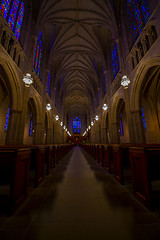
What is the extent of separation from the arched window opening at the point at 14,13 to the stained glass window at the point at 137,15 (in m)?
8.24

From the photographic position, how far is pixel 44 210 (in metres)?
1.83

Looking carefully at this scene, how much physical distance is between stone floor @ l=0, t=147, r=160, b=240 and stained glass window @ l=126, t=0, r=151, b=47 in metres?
9.41

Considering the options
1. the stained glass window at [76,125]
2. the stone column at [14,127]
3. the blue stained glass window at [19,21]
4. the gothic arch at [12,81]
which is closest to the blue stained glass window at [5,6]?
the blue stained glass window at [19,21]

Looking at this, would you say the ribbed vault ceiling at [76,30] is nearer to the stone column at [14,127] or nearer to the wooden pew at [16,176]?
the stone column at [14,127]

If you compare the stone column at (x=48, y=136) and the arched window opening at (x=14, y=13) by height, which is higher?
the arched window opening at (x=14, y=13)

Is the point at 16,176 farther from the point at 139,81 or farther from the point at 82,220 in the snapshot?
the point at 139,81

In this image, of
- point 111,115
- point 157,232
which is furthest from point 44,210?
point 111,115

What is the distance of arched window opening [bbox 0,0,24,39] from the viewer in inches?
251

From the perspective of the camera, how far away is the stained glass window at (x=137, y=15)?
6.61m

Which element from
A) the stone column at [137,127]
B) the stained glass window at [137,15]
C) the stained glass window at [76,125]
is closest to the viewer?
the stained glass window at [137,15]

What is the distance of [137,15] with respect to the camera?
7.47m

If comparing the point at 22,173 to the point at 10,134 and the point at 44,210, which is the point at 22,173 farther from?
the point at 10,134

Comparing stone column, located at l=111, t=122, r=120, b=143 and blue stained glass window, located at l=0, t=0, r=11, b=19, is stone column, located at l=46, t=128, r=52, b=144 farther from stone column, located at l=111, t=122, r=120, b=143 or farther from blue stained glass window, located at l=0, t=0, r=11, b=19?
blue stained glass window, located at l=0, t=0, r=11, b=19

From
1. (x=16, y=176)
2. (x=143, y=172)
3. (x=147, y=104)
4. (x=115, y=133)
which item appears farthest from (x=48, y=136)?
(x=143, y=172)
